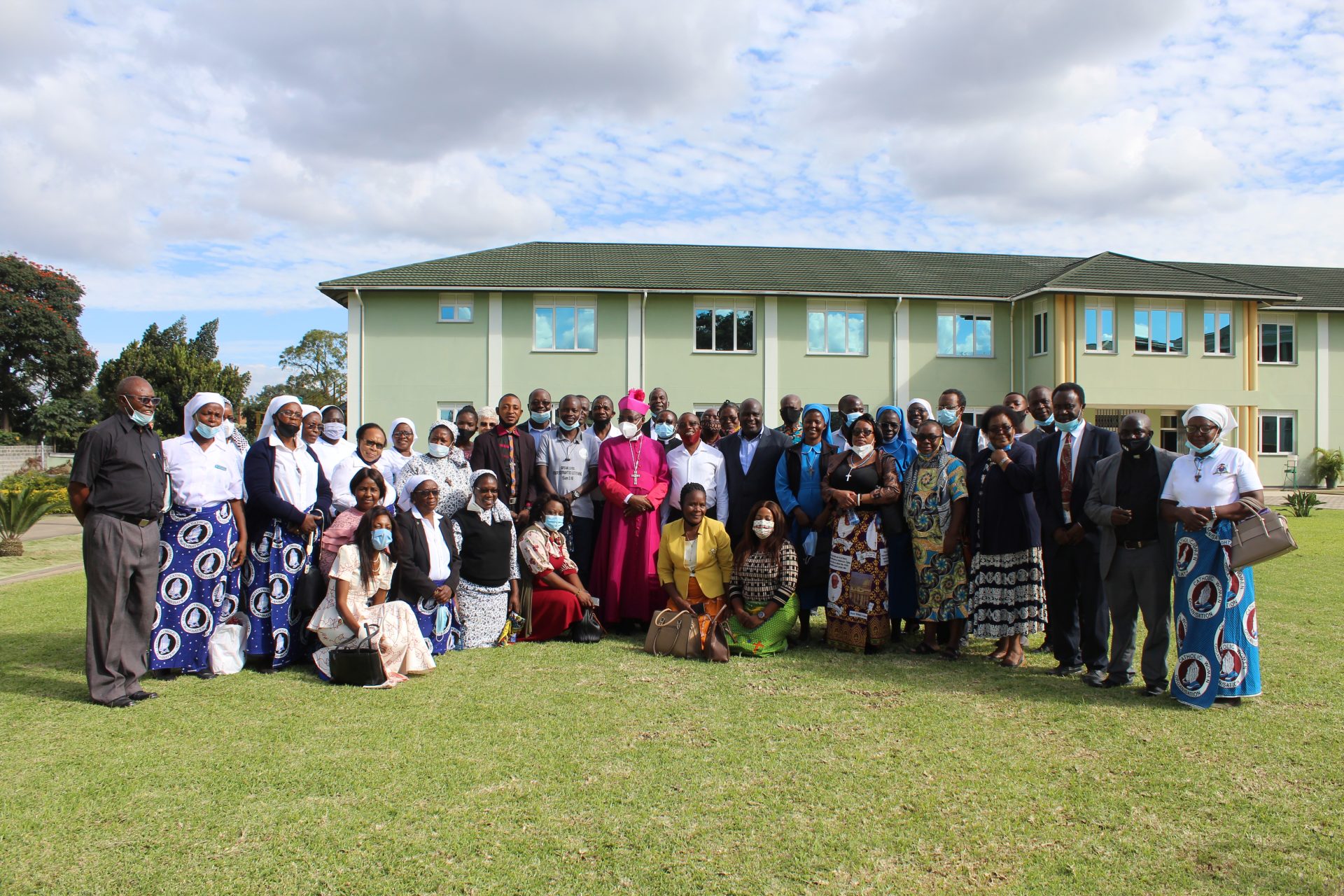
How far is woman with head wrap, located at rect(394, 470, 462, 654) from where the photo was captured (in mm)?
6531

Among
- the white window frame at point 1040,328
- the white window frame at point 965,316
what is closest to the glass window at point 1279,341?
the white window frame at point 1040,328

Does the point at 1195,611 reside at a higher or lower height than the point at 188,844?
higher

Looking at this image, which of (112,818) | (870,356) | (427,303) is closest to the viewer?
(112,818)

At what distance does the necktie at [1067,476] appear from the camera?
6258mm

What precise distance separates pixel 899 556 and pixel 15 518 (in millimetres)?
13188

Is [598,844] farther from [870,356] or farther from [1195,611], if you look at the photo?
[870,356]

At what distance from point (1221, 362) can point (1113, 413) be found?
321cm

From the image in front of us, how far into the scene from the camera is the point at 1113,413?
27312mm

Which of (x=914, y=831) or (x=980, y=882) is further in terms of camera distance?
(x=914, y=831)

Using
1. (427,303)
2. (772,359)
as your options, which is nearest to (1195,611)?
(772,359)

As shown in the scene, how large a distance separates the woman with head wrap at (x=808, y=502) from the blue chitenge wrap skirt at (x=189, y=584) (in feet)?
14.4

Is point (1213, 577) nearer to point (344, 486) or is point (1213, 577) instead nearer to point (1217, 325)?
point (344, 486)

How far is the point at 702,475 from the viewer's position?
7883 mm

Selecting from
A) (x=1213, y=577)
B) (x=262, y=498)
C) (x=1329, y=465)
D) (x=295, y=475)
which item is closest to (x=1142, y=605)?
(x=1213, y=577)
